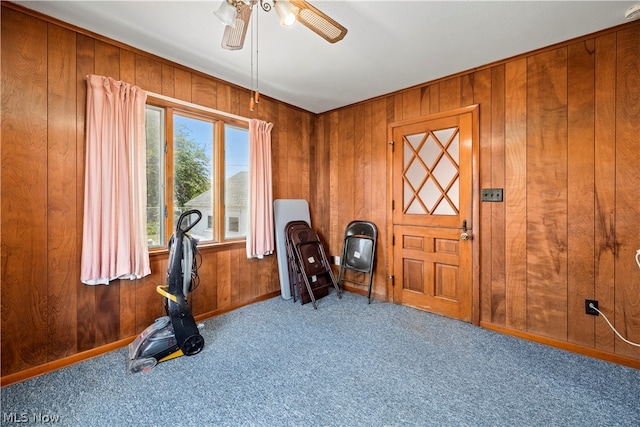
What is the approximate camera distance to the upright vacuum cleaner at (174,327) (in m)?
2.09

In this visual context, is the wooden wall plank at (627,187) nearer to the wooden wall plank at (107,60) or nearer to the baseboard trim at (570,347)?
the baseboard trim at (570,347)

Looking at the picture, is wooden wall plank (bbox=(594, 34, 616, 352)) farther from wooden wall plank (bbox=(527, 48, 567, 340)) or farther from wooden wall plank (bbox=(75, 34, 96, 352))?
wooden wall plank (bbox=(75, 34, 96, 352))

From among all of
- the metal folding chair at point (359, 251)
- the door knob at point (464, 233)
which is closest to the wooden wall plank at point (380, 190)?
the metal folding chair at point (359, 251)

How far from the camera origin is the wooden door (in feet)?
9.41

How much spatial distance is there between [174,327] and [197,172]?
1539mm

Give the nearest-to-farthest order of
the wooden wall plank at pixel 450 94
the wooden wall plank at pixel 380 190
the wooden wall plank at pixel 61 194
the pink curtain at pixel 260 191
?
the wooden wall plank at pixel 61 194
the wooden wall plank at pixel 450 94
the pink curtain at pixel 260 191
the wooden wall plank at pixel 380 190

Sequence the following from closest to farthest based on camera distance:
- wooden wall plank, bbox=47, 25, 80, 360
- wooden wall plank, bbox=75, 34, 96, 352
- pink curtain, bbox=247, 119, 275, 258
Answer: wooden wall plank, bbox=47, 25, 80, 360
wooden wall plank, bbox=75, 34, 96, 352
pink curtain, bbox=247, 119, 275, 258

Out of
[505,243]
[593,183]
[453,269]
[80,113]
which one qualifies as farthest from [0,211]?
[593,183]

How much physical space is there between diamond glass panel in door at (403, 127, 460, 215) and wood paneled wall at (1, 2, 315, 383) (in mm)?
2696

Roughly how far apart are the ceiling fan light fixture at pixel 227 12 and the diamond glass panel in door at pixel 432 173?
7.73 feet

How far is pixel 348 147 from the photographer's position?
386cm

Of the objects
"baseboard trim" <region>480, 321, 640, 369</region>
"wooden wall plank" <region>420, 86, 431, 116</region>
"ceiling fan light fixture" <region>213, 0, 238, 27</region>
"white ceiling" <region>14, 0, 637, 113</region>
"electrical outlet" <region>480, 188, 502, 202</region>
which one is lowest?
"baseboard trim" <region>480, 321, 640, 369</region>

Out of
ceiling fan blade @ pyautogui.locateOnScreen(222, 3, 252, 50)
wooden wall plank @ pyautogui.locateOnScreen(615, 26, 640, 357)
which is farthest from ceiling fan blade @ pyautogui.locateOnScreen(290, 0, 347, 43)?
wooden wall plank @ pyautogui.locateOnScreen(615, 26, 640, 357)

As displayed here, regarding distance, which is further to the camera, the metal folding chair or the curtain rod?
the metal folding chair
